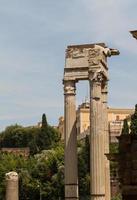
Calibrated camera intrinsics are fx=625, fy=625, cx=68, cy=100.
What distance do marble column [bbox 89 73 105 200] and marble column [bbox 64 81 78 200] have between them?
0.85m

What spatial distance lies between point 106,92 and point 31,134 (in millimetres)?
81268

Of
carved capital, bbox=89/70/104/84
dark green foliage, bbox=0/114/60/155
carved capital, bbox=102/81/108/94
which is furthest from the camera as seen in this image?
dark green foliage, bbox=0/114/60/155

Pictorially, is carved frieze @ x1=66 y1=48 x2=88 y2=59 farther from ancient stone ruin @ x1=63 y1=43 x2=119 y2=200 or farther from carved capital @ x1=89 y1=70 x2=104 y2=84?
carved capital @ x1=89 y1=70 x2=104 y2=84

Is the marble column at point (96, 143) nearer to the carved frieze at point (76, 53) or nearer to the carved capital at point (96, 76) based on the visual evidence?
the carved capital at point (96, 76)

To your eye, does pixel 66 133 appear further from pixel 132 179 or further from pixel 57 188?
pixel 57 188

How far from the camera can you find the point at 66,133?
81.2 ft

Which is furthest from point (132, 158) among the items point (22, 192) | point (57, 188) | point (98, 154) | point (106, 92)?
point (22, 192)

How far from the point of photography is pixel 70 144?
970 inches

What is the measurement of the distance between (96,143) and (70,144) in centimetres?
136

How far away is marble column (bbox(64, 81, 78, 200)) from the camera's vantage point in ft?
79.0

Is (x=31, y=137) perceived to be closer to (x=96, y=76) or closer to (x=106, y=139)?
(x=106, y=139)

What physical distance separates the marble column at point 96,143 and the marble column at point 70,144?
33.4 inches

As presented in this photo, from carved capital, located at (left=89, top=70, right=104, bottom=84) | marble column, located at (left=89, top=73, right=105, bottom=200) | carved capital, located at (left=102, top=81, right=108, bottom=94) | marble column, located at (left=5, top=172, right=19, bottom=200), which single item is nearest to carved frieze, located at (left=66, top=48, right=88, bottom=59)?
carved capital, located at (left=89, top=70, right=104, bottom=84)

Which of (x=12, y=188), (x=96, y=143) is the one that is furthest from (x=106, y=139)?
(x=12, y=188)
